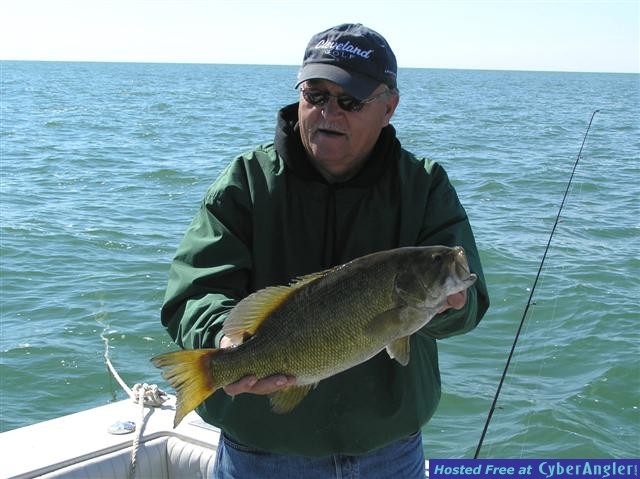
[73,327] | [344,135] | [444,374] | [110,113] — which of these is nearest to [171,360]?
[344,135]

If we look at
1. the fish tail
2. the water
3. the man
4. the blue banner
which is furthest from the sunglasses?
the water

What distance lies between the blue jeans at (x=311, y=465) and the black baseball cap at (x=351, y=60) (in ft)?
4.30

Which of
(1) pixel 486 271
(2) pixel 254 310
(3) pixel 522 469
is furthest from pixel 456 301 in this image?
(1) pixel 486 271

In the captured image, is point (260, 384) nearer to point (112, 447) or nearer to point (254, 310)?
point (254, 310)

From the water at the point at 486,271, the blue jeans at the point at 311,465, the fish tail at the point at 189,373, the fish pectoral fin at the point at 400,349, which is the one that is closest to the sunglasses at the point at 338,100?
the fish pectoral fin at the point at 400,349

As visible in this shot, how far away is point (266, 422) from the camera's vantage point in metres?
2.71

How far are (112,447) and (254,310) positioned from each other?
2162 mm

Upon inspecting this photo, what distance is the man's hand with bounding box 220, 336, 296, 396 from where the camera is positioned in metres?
2.46

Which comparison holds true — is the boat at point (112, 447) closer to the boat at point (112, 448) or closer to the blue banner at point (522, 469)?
the boat at point (112, 448)

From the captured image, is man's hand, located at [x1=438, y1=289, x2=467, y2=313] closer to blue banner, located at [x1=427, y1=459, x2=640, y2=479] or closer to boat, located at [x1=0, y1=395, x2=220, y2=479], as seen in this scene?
blue banner, located at [x1=427, y1=459, x2=640, y2=479]

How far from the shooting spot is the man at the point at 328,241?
2.70 m

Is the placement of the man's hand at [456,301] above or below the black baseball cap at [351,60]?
below

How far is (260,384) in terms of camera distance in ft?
8.11

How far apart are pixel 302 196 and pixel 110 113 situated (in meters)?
34.0
